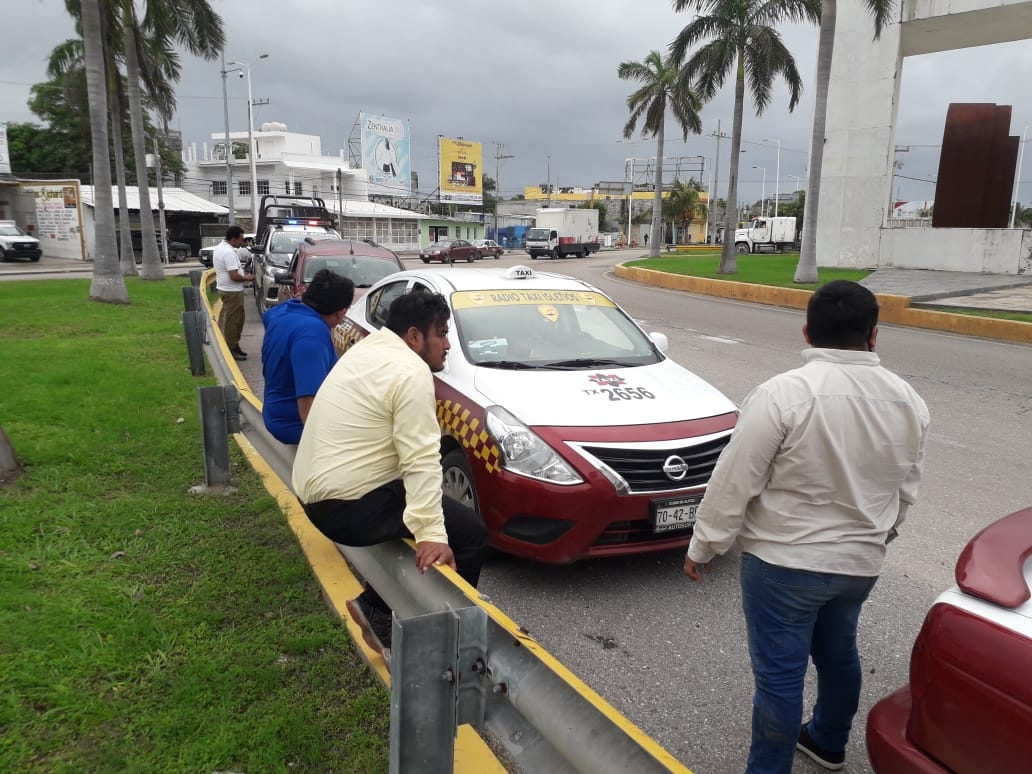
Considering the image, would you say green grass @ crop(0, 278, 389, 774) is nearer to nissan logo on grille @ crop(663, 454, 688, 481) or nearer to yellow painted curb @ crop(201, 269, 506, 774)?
yellow painted curb @ crop(201, 269, 506, 774)

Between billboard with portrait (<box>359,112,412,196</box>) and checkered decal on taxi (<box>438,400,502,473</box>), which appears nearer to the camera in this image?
checkered decal on taxi (<box>438,400,502,473</box>)

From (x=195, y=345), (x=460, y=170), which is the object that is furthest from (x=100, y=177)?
(x=460, y=170)

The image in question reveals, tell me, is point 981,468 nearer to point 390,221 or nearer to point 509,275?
point 509,275

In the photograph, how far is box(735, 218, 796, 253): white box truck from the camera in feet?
163

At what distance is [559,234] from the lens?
1956 inches

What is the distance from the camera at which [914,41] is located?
83.5 ft

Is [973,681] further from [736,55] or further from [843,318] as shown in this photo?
[736,55]

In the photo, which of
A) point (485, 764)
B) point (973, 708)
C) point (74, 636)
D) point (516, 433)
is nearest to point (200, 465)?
point (74, 636)

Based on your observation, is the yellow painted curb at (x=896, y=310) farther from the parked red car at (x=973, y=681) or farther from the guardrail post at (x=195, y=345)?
the parked red car at (x=973, y=681)

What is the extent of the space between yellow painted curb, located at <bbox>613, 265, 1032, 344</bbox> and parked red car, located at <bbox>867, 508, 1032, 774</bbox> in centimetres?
990

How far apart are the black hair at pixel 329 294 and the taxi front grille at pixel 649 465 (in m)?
1.53

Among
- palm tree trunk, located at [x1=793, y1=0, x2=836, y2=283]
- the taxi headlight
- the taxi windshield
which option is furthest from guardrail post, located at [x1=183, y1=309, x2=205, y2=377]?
palm tree trunk, located at [x1=793, y1=0, x2=836, y2=283]

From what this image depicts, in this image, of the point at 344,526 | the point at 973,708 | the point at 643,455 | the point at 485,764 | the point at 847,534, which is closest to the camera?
the point at 973,708

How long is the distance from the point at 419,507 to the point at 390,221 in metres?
63.6
